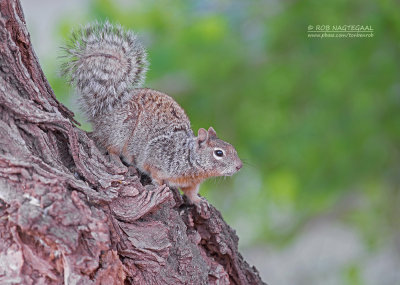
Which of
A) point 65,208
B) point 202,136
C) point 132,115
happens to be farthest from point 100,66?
point 65,208

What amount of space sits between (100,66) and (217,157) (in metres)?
0.75

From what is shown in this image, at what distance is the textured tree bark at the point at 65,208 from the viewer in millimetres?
1570

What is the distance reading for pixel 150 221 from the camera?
1.91m

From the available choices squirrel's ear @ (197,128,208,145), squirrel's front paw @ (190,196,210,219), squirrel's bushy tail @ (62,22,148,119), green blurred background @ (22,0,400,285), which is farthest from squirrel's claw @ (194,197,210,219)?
green blurred background @ (22,0,400,285)

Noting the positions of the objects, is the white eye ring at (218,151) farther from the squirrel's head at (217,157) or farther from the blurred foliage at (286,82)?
the blurred foliage at (286,82)

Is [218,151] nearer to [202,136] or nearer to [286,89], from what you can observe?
[202,136]

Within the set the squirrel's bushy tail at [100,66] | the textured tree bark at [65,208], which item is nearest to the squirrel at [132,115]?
the squirrel's bushy tail at [100,66]

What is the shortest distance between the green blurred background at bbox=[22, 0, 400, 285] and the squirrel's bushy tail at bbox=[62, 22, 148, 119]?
1.84 metres

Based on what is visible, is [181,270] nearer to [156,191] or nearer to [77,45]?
[156,191]

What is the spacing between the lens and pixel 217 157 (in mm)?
2883

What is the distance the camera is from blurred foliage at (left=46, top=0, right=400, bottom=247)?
4668 mm

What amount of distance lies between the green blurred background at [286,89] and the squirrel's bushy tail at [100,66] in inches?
72.5

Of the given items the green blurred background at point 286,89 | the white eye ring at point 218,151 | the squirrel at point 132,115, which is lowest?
the squirrel at point 132,115

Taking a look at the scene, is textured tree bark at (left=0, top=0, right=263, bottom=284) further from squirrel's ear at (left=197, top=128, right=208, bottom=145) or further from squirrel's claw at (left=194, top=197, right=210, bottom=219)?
squirrel's ear at (left=197, top=128, right=208, bottom=145)
